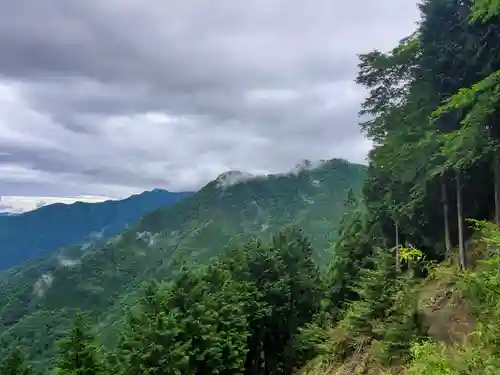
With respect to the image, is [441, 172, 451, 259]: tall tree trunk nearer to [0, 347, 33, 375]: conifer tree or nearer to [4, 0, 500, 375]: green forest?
[4, 0, 500, 375]: green forest

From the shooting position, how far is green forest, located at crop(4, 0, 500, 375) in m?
15.1

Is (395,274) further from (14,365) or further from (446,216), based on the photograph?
(14,365)

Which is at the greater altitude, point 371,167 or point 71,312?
point 371,167

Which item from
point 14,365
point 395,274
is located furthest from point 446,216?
point 14,365

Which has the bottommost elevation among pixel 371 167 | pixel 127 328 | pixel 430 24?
pixel 127 328

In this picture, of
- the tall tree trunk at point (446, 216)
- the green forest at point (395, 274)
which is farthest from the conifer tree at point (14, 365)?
the tall tree trunk at point (446, 216)

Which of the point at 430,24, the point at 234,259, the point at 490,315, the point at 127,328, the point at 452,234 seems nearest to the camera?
the point at 490,315

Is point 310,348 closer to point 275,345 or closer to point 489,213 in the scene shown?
point 275,345

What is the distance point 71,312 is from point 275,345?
13992 cm

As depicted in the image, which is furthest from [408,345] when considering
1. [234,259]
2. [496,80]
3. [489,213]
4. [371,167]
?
[234,259]

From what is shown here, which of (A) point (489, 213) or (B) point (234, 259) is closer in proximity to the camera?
(A) point (489, 213)

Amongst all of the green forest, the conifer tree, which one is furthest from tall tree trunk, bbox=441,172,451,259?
the conifer tree

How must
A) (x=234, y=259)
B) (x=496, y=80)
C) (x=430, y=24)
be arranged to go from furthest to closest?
(x=234, y=259) → (x=430, y=24) → (x=496, y=80)

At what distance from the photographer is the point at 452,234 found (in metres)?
24.3
